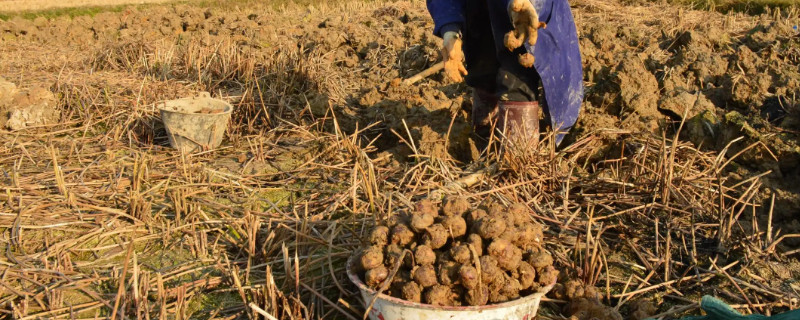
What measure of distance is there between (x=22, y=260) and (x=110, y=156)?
1263mm

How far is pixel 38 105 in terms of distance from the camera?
4.43 meters

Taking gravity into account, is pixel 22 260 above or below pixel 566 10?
below

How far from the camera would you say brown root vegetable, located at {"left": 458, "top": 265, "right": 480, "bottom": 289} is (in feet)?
6.14

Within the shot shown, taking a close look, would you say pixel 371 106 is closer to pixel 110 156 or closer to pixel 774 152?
pixel 110 156

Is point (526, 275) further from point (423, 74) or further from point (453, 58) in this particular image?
point (423, 74)

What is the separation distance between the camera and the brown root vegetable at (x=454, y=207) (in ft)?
7.13

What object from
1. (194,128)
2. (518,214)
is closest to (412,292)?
(518,214)

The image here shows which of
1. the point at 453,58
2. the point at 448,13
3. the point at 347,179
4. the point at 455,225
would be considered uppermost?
the point at 448,13

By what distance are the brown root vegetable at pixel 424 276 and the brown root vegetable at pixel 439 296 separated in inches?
0.8

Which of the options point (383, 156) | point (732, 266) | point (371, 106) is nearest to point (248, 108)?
point (371, 106)

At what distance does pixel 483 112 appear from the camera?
378 cm

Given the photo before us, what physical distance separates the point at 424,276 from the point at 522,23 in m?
1.50

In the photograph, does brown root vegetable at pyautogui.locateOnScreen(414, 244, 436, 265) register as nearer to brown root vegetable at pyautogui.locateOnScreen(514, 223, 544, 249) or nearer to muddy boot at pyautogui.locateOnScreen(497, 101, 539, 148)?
brown root vegetable at pyautogui.locateOnScreen(514, 223, 544, 249)

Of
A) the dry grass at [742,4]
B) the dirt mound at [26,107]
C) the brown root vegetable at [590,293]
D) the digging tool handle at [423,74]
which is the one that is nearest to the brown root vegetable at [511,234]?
the brown root vegetable at [590,293]
